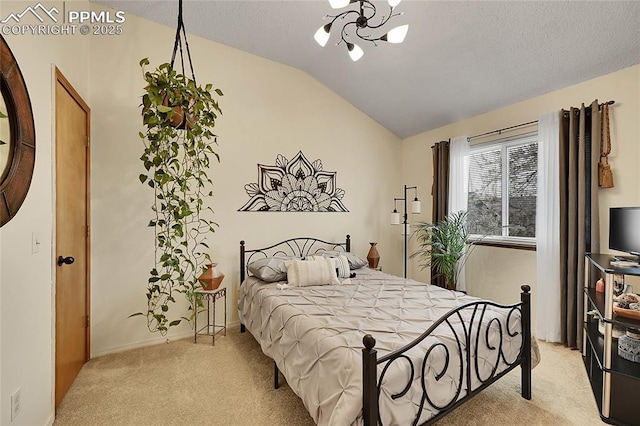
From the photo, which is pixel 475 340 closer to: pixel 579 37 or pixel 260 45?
pixel 579 37

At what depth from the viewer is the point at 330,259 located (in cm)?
320

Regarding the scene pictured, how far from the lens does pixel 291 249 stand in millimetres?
3840

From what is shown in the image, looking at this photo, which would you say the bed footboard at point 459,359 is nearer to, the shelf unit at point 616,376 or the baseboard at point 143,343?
the shelf unit at point 616,376

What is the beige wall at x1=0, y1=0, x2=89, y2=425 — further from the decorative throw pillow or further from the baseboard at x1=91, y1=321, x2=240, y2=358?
the decorative throw pillow

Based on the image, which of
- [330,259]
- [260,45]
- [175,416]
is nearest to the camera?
[175,416]

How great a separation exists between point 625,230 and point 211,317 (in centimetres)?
383

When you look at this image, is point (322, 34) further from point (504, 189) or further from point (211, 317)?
point (211, 317)

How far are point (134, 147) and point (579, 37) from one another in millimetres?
4014

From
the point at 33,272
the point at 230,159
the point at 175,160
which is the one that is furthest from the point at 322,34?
the point at 33,272

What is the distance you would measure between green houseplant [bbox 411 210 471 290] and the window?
0.24 metres

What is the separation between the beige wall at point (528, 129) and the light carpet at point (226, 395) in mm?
927

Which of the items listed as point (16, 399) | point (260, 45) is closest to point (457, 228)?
point (260, 45)

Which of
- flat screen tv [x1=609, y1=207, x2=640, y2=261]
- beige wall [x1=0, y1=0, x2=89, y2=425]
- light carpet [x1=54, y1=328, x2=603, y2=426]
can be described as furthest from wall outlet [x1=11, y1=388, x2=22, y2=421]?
flat screen tv [x1=609, y1=207, x2=640, y2=261]

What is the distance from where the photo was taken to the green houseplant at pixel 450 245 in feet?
12.2
